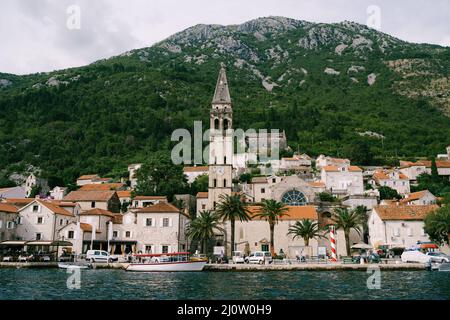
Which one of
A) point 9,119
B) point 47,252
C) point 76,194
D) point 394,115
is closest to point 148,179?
point 76,194

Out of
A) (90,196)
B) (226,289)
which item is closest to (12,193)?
(90,196)

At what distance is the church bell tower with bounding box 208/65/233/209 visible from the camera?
233 feet

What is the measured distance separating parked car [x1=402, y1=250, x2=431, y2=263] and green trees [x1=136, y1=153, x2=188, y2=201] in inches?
2020

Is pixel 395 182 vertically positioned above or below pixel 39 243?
above

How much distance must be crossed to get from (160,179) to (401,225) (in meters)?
53.3

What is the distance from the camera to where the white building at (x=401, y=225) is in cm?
6200

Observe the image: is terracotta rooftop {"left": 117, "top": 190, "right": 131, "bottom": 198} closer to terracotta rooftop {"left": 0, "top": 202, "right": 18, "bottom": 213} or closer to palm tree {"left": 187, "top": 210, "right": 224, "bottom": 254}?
terracotta rooftop {"left": 0, "top": 202, "right": 18, "bottom": 213}

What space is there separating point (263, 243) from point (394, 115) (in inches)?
5002

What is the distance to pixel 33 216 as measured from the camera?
2506 inches

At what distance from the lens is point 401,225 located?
205 ft

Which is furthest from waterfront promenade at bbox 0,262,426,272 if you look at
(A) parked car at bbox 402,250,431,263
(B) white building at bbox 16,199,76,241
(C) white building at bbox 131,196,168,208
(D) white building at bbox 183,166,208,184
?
(D) white building at bbox 183,166,208,184

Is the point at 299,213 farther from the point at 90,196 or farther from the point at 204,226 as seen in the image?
the point at 90,196

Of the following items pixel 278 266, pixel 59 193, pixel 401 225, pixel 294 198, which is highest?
pixel 59 193

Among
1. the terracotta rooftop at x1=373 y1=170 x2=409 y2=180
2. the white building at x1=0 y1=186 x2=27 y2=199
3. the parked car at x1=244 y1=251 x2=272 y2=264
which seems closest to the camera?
the parked car at x1=244 y1=251 x2=272 y2=264
